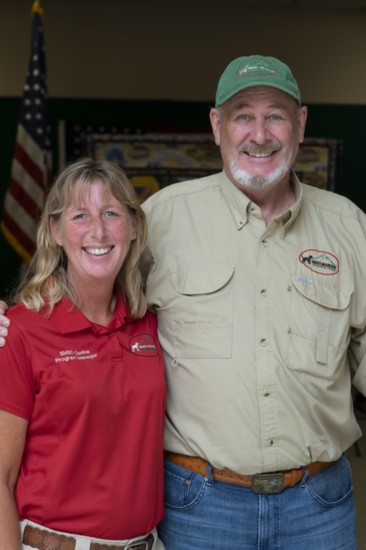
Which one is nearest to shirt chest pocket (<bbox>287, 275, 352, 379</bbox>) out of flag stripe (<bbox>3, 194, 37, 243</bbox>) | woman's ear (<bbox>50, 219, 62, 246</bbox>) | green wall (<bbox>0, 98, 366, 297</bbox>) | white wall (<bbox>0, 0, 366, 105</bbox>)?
woman's ear (<bbox>50, 219, 62, 246</bbox>)

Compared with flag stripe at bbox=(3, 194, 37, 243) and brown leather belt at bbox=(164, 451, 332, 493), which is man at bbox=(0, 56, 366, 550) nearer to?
brown leather belt at bbox=(164, 451, 332, 493)

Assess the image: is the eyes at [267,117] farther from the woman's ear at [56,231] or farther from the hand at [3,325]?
the hand at [3,325]

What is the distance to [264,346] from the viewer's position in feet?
6.02

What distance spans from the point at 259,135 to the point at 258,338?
0.56 m

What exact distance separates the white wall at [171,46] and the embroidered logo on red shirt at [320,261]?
14.3 ft

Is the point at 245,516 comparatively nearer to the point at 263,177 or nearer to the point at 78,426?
the point at 78,426

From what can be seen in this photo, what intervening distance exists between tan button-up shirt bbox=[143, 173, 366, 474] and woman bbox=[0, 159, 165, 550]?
0.12m

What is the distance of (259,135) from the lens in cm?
198

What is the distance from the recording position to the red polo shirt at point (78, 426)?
5.33 feet

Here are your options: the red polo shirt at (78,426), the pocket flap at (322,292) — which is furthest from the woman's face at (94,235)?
the pocket flap at (322,292)

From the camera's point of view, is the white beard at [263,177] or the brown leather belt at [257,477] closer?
the brown leather belt at [257,477]

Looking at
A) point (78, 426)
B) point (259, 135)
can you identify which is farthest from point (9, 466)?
point (259, 135)

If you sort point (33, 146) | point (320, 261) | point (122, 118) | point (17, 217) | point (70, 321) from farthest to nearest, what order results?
point (122, 118), point (17, 217), point (33, 146), point (320, 261), point (70, 321)

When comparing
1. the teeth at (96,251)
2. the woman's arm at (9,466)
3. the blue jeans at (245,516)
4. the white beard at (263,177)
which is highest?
the white beard at (263,177)
